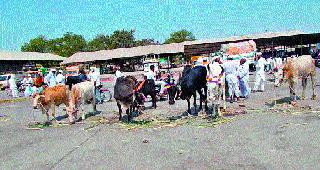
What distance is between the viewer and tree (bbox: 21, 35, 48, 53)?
138 m

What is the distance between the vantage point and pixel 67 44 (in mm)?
139875

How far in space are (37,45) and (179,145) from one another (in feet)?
445

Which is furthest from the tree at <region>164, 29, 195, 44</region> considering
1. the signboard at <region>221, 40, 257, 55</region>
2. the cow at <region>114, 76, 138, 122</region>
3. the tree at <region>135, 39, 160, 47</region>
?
the cow at <region>114, 76, 138, 122</region>

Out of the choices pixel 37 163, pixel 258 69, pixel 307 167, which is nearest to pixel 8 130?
pixel 37 163

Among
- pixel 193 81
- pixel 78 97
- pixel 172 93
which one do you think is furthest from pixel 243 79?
pixel 78 97

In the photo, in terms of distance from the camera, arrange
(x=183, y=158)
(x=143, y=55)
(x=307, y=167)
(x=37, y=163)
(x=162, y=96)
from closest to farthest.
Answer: (x=307, y=167) < (x=183, y=158) < (x=37, y=163) < (x=162, y=96) < (x=143, y=55)

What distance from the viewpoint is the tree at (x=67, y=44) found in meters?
138

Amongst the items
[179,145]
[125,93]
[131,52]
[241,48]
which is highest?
[131,52]

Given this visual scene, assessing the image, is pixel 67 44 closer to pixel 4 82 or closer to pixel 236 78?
pixel 4 82

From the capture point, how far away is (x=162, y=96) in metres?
20.0

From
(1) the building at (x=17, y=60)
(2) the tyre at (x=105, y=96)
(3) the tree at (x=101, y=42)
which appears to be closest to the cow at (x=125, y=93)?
(2) the tyre at (x=105, y=96)

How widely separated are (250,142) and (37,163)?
16.6 feet

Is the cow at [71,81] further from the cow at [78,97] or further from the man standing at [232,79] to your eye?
the man standing at [232,79]

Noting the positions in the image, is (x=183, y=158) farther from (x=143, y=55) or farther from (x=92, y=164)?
(x=143, y=55)
